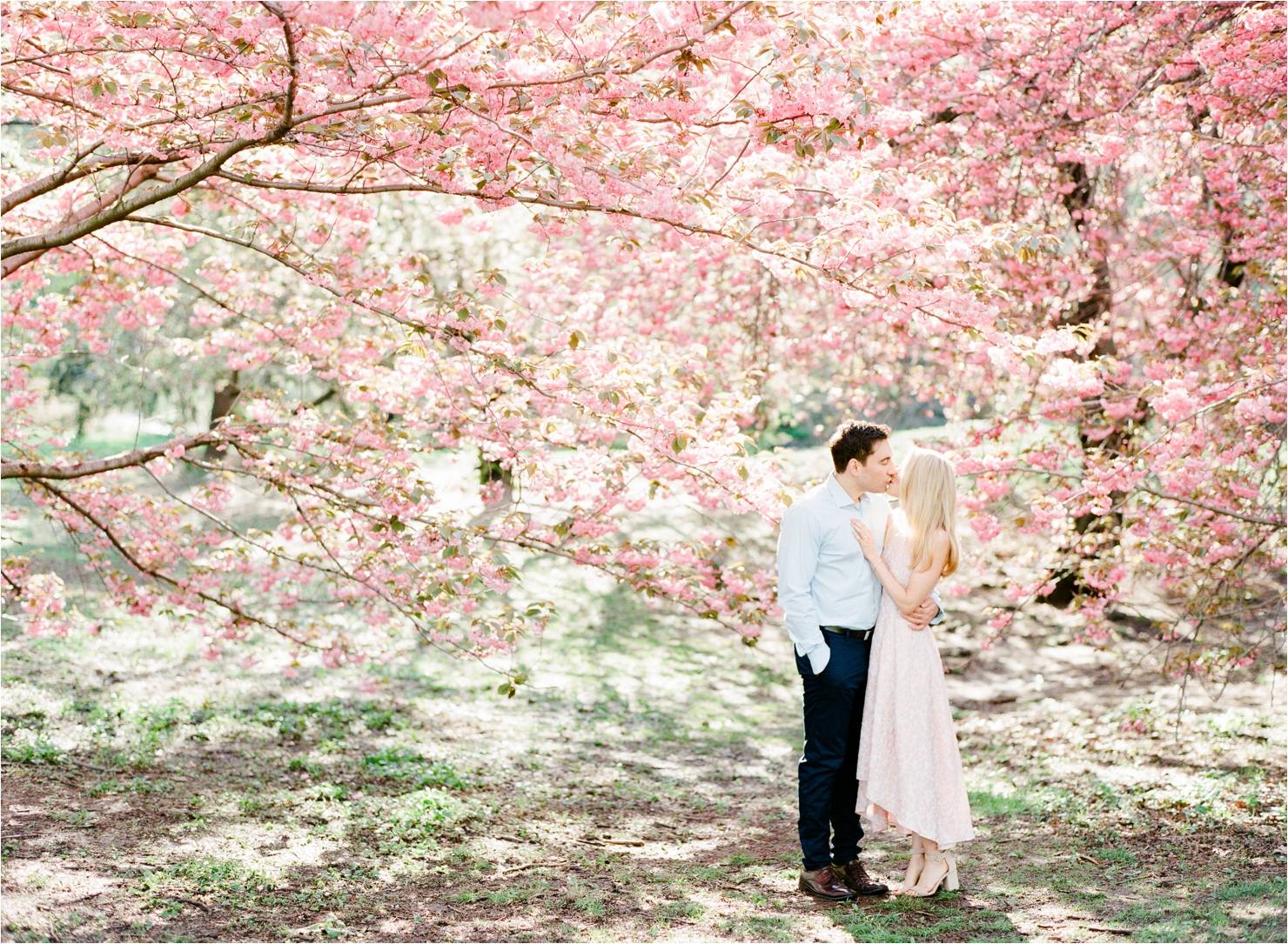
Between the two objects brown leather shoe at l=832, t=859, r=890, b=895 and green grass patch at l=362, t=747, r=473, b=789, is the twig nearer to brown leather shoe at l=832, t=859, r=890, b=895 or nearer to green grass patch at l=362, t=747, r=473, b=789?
brown leather shoe at l=832, t=859, r=890, b=895

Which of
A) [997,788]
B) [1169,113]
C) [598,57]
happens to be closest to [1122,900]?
[997,788]

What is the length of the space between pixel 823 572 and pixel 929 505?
0.45 m

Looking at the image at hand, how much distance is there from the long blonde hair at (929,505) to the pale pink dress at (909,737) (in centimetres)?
7

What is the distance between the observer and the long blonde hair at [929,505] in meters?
3.94

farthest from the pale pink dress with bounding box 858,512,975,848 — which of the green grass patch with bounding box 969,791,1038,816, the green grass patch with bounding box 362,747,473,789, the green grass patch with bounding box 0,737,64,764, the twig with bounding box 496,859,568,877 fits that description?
the green grass patch with bounding box 0,737,64,764

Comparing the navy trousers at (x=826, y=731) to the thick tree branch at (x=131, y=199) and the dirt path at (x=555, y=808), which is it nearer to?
the dirt path at (x=555, y=808)

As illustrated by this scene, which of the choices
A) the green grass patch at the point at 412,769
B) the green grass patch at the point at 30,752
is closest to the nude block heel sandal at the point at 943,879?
the green grass patch at the point at 412,769

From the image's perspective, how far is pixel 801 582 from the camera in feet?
12.8

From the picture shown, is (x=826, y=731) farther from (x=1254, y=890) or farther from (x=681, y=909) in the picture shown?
(x=1254, y=890)

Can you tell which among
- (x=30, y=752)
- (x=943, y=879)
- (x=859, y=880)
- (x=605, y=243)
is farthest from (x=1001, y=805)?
(x=30, y=752)

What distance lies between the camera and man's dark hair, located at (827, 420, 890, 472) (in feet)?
13.1

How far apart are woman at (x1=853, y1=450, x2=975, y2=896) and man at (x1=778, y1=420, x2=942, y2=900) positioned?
0.06 m

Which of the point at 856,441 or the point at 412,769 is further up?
the point at 856,441

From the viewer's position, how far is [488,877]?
450cm
